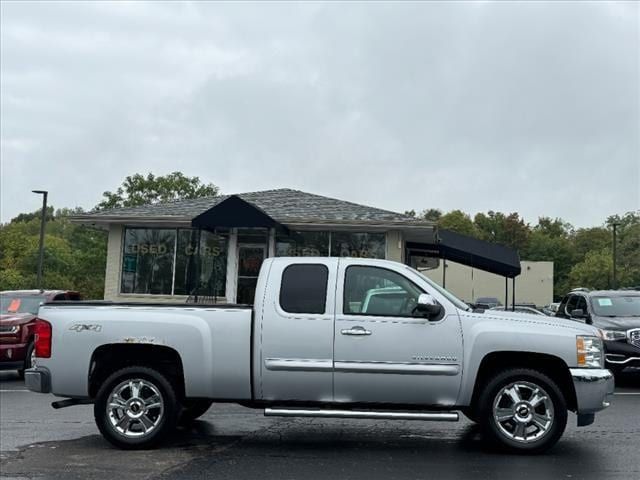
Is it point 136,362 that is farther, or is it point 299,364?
point 136,362

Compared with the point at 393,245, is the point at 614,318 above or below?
below

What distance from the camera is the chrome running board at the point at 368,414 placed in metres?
6.64

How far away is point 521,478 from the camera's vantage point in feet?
19.6

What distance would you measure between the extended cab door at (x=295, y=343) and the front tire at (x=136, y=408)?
930 mm

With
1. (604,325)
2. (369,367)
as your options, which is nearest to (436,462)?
(369,367)

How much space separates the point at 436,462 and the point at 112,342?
131 inches

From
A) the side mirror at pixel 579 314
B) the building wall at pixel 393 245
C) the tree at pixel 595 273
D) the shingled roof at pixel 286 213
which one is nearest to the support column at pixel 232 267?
the shingled roof at pixel 286 213

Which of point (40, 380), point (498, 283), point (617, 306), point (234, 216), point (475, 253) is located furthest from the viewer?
point (498, 283)

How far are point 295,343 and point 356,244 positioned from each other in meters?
13.2

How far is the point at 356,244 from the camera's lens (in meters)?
19.9

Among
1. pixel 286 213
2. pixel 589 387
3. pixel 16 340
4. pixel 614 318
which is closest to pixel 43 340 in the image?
pixel 589 387

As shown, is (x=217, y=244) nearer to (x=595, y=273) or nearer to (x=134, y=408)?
(x=134, y=408)

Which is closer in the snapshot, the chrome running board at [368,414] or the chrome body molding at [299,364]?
the chrome running board at [368,414]

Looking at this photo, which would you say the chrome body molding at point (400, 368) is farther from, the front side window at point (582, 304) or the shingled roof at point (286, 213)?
the shingled roof at point (286, 213)
